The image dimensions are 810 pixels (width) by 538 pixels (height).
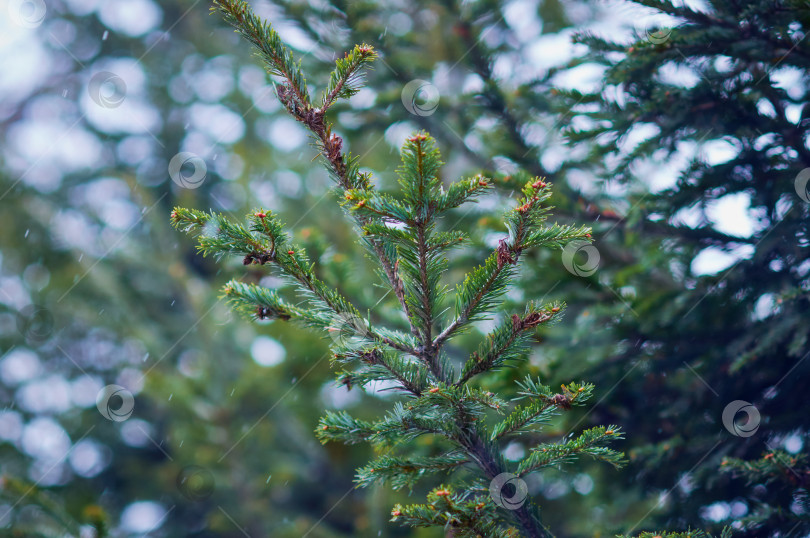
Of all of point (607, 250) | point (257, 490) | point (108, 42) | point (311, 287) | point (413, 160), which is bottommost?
point (257, 490)

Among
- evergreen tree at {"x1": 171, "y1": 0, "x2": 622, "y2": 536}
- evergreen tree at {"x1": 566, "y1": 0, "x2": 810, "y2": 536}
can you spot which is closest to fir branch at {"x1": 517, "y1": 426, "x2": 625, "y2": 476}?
evergreen tree at {"x1": 171, "y1": 0, "x2": 622, "y2": 536}

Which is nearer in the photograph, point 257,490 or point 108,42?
point 257,490

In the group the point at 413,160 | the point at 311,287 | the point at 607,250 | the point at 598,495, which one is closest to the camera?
the point at 413,160

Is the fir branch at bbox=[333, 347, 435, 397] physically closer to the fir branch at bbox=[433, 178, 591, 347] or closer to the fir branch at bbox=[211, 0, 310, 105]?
the fir branch at bbox=[433, 178, 591, 347]

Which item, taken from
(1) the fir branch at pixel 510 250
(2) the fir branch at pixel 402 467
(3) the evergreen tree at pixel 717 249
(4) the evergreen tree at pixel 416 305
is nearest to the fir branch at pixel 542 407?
(4) the evergreen tree at pixel 416 305

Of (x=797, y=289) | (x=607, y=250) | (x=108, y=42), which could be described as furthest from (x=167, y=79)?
(x=797, y=289)

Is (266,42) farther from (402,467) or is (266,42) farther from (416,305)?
(402,467)

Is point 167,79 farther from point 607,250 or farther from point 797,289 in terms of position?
point 797,289

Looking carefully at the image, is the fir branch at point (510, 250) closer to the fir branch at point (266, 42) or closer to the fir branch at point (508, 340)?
the fir branch at point (508, 340)
